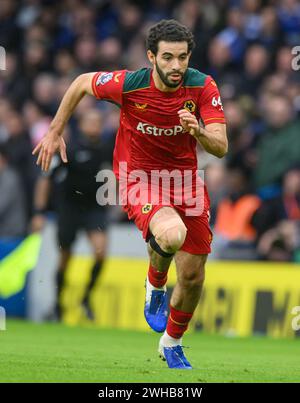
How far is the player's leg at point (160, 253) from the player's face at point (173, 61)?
0.98 m

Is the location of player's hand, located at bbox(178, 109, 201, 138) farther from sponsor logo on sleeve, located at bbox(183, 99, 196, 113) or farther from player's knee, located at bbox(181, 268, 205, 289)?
player's knee, located at bbox(181, 268, 205, 289)

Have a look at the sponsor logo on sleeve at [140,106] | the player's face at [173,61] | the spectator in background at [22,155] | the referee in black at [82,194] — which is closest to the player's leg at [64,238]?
the referee in black at [82,194]

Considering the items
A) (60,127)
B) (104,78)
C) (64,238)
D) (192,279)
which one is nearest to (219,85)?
(64,238)

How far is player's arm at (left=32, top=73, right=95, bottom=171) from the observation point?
895 cm

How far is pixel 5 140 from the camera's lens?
59.5 ft

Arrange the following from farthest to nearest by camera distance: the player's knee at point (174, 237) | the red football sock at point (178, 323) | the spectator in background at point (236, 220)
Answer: the spectator in background at point (236, 220)
the red football sock at point (178, 323)
the player's knee at point (174, 237)

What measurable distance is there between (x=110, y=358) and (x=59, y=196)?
19.8ft

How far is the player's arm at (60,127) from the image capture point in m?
8.95

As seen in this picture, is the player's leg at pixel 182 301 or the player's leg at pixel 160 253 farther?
the player's leg at pixel 182 301

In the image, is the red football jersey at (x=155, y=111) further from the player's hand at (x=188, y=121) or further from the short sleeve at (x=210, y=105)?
the player's hand at (x=188, y=121)

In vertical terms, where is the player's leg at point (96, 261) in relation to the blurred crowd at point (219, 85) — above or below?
below
